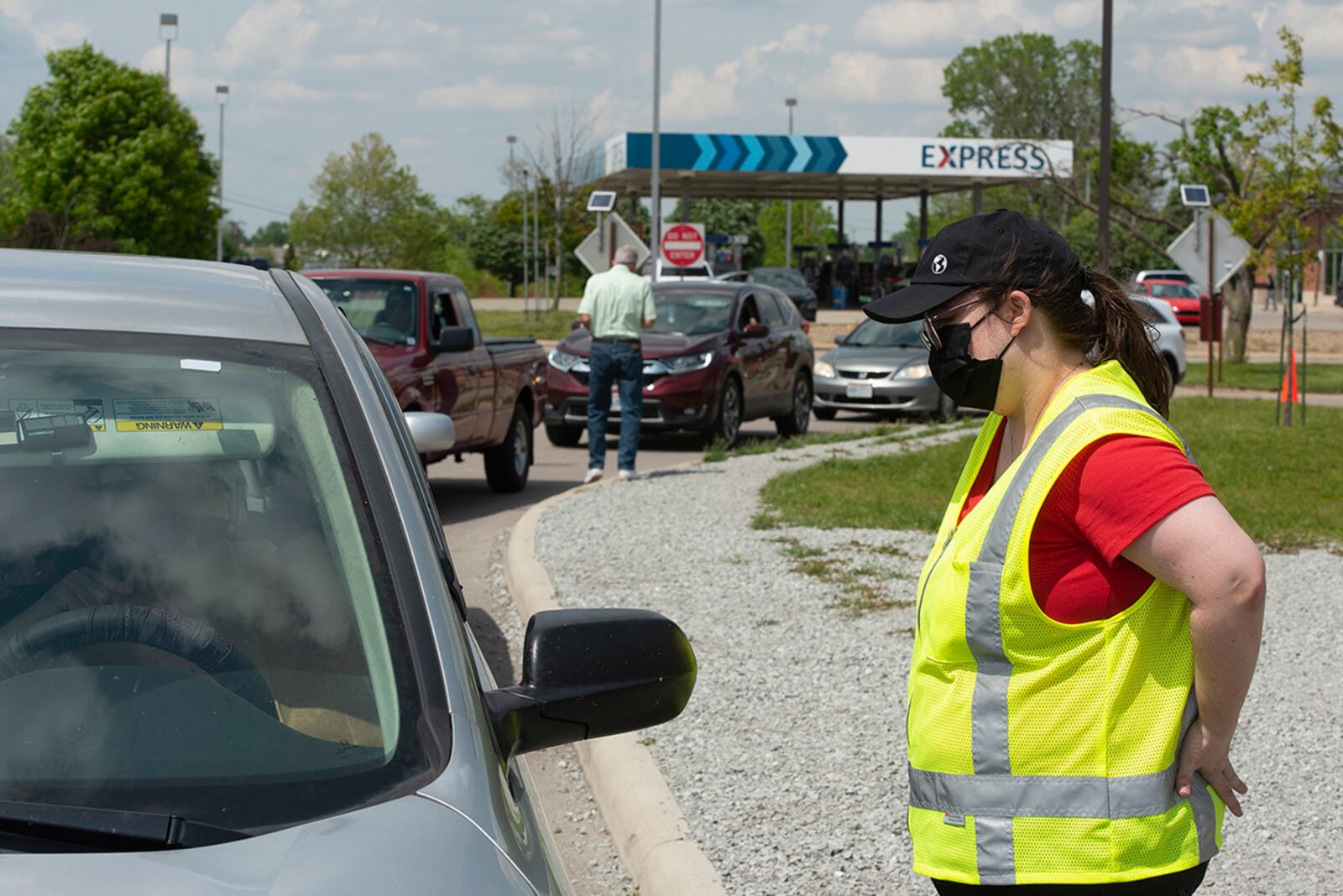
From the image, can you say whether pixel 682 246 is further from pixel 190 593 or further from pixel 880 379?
pixel 190 593

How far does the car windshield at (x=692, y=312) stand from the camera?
661 inches

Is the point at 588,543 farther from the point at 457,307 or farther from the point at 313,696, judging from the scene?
the point at 313,696

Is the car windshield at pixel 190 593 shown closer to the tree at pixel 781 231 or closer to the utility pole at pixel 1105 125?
the utility pole at pixel 1105 125

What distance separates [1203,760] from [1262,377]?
2742 centimetres

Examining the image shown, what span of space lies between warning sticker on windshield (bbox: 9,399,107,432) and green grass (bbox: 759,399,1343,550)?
8236 millimetres

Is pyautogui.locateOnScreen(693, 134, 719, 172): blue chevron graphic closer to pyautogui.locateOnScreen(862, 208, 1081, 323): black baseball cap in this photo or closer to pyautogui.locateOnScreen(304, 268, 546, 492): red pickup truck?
pyautogui.locateOnScreen(304, 268, 546, 492): red pickup truck

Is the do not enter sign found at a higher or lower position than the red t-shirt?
higher

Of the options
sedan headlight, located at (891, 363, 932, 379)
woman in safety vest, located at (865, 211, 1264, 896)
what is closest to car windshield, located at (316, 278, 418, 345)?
sedan headlight, located at (891, 363, 932, 379)

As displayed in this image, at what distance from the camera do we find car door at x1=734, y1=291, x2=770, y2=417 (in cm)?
1678

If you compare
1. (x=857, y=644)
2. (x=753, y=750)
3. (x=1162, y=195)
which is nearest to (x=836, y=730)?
(x=753, y=750)

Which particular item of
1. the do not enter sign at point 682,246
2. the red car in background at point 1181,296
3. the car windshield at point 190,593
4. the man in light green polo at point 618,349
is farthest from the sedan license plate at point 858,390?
the red car in background at point 1181,296

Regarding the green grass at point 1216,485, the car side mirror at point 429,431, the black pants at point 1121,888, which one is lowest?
the green grass at point 1216,485

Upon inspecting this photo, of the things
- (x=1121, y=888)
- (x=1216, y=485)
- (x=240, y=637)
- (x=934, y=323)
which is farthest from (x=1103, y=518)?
(x=1216, y=485)

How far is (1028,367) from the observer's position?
264 centimetres
